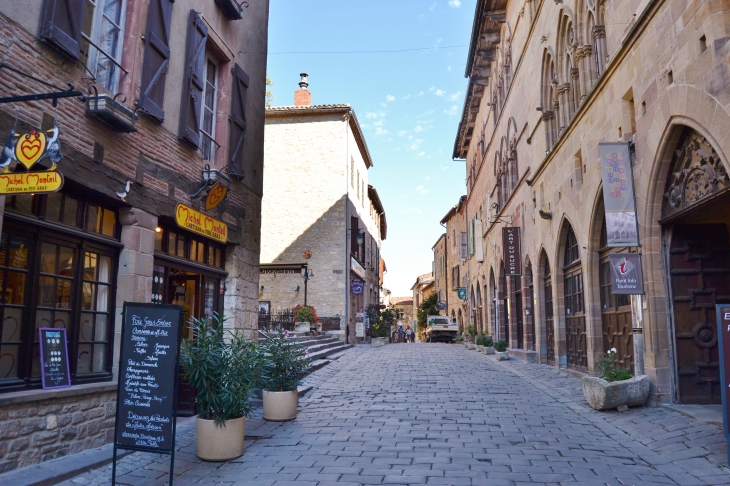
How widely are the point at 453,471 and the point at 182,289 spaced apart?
560 centimetres

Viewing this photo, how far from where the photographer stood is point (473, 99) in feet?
106

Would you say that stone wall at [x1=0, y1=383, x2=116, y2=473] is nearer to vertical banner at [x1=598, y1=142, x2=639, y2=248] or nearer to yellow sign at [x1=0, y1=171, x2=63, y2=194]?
yellow sign at [x1=0, y1=171, x2=63, y2=194]

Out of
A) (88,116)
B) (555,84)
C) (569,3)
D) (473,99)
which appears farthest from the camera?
(473,99)

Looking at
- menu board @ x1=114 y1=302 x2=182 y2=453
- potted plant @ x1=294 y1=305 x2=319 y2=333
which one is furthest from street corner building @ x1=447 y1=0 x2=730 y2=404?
potted plant @ x1=294 y1=305 x2=319 y2=333

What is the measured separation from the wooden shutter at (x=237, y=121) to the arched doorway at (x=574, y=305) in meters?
7.68

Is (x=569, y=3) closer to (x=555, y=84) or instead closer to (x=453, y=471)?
(x=555, y=84)

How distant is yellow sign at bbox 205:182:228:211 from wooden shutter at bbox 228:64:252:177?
0.69 meters

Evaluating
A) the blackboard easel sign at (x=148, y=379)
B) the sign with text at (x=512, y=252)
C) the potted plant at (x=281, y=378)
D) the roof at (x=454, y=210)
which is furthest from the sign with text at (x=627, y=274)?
the roof at (x=454, y=210)

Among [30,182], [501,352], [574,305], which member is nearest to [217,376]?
[30,182]

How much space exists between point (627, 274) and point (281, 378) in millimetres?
5384

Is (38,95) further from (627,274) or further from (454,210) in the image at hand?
(454,210)

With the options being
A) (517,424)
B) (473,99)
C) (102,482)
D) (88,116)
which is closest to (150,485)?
(102,482)

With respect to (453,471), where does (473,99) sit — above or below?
above

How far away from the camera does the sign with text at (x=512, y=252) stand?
63.6 feet
